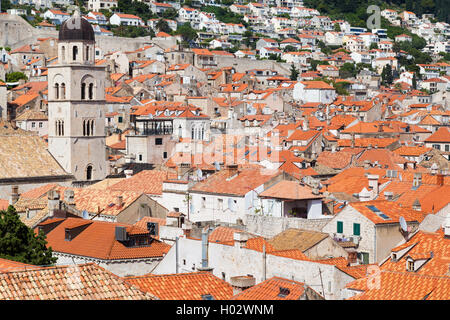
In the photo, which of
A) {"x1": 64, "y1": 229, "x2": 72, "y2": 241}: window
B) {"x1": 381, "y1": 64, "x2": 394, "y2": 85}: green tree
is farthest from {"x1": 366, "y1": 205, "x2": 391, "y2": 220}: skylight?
{"x1": 381, "y1": 64, "x2": 394, "y2": 85}: green tree

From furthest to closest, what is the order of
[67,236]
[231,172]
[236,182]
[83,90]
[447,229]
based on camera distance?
[83,90] < [231,172] < [236,182] < [67,236] < [447,229]

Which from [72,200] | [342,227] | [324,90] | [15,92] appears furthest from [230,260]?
[324,90]

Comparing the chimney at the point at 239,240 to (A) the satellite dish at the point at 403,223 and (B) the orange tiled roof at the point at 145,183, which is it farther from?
(B) the orange tiled roof at the point at 145,183

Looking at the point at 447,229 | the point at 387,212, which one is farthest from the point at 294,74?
the point at 447,229

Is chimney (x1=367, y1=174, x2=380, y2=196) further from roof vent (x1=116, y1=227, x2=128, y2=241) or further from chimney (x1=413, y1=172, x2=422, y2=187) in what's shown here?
roof vent (x1=116, y1=227, x2=128, y2=241)

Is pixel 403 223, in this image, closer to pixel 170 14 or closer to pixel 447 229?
pixel 447 229

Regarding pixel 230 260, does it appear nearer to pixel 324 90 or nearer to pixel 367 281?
pixel 367 281

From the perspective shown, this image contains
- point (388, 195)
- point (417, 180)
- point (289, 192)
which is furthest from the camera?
point (417, 180)
